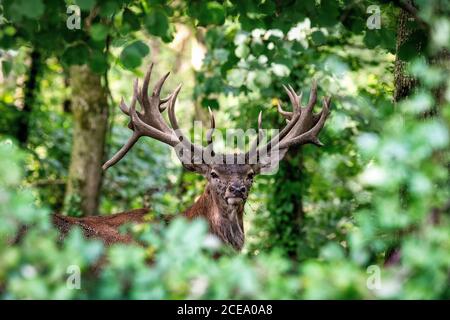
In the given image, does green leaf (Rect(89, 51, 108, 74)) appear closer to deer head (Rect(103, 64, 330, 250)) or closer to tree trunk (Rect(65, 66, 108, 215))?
deer head (Rect(103, 64, 330, 250))

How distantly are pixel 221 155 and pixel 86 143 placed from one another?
2797mm

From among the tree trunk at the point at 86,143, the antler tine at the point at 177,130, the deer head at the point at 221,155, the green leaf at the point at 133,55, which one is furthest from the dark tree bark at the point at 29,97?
the green leaf at the point at 133,55

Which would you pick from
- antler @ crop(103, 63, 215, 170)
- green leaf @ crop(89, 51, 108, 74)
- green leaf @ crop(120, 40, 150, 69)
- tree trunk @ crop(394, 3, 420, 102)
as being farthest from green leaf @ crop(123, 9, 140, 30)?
antler @ crop(103, 63, 215, 170)

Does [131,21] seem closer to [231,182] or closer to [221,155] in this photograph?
[231,182]

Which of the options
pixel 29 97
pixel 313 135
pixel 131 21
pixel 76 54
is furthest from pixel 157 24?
pixel 29 97

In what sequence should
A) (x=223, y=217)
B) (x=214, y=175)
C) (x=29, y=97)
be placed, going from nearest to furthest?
(x=223, y=217) → (x=214, y=175) → (x=29, y=97)

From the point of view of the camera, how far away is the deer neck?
730 centimetres

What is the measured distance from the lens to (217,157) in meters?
7.64

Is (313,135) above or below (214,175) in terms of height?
above

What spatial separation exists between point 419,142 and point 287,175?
6589mm

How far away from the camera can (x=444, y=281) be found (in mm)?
3119

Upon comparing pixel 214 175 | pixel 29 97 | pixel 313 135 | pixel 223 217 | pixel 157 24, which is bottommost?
pixel 223 217

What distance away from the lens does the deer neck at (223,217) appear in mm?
7301
